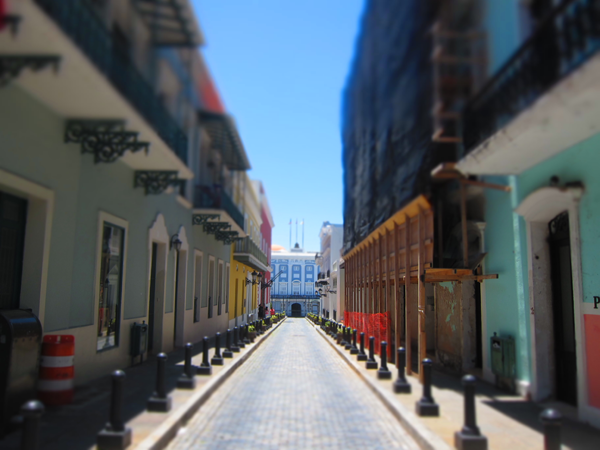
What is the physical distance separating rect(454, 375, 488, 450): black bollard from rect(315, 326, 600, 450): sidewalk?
227 mm

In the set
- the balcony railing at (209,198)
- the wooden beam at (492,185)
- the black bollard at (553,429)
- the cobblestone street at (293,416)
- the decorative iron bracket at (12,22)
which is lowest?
the cobblestone street at (293,416)

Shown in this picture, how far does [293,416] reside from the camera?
7.13 meters

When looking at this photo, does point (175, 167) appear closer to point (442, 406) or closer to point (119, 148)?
point (119, 148)

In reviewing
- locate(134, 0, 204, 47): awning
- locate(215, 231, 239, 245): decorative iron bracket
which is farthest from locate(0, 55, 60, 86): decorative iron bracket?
locate(215, 231, 239, 245): decorative iron bracket

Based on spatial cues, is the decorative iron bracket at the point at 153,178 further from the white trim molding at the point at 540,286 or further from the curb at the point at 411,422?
the white trim molding at the point at 540,286

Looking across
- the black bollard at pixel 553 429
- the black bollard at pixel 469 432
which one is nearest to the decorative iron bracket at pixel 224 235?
the black bollard at pixel 469 432

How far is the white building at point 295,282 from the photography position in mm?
81188

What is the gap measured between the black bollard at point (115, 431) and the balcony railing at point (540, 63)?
5103 mm

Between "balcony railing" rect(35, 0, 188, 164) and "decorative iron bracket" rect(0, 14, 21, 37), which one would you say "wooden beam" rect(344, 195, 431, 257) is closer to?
"balcony railing" rect(35, 0, 188, 164)

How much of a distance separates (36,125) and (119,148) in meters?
1.84

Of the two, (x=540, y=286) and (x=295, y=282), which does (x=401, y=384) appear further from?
(x=295, y=282)

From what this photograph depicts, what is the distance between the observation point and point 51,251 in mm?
7680

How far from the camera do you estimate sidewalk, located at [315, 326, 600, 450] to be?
5.69 meters

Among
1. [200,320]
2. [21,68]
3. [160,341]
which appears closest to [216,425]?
[21,68]
